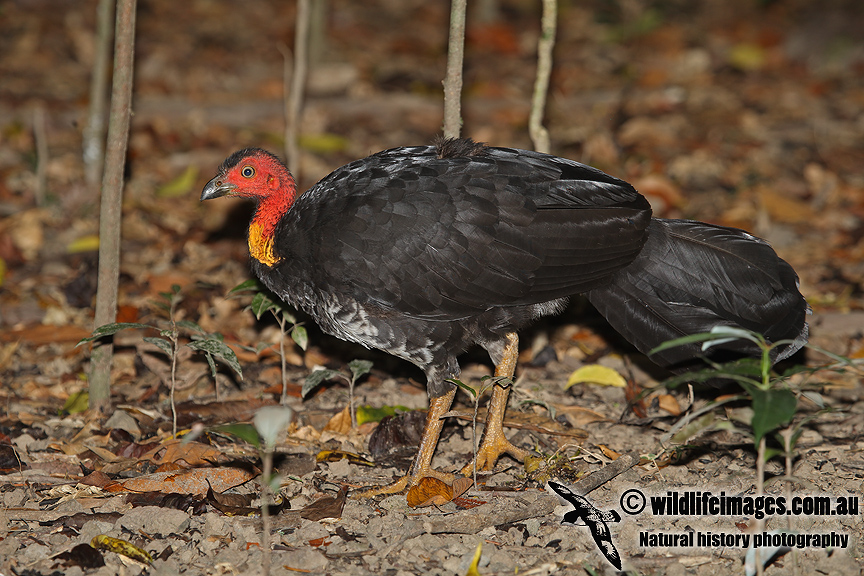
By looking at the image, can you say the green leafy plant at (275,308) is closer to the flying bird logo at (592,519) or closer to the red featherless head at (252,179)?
the red featherless head at (252,179)

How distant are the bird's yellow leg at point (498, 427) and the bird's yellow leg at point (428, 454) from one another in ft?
0.58

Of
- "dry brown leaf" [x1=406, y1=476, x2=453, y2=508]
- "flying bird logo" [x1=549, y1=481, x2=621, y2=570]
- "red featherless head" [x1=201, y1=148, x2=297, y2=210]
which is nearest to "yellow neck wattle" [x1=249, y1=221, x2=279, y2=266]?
"red featherless head" [x1=201, y1=148, x2=297, y2=210]

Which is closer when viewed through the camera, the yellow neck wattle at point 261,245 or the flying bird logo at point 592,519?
the flying bird logo at point 592,519

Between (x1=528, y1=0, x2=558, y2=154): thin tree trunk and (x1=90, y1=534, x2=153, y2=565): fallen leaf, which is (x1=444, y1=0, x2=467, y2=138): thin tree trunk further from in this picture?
(x1=90, y1=534, x2=153, y2=565): fallen leaf

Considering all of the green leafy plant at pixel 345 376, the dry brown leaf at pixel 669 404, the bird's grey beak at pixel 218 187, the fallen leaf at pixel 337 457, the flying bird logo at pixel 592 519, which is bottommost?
the flying bird logo at pixel 592 519

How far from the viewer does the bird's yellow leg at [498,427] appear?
4.04 m

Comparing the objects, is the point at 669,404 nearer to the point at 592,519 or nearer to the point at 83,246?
the point at 592,519

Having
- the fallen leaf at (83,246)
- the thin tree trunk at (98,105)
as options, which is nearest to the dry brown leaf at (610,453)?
the fallen leaf at (83,246)

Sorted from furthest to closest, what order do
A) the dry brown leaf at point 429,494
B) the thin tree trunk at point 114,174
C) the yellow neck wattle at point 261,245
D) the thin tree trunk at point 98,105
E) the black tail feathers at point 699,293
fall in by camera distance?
the thin tree trunk at point 98,105 → the yellow neck wattle at point 261,245 → the thin tree trunk at point 114,174 → the black tail feathers at point 699,293 → the dry brown leaf at point 429,494

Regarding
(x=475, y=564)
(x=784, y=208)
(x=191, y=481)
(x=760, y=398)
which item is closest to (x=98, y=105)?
(x=191, y=481)

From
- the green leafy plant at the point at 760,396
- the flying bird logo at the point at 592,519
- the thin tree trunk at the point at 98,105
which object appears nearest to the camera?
the green leafy plant at the point at 760,396

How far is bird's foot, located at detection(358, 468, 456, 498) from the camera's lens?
3799 mm

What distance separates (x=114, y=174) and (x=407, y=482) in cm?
210

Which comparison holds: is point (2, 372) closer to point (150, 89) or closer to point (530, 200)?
point (530, 200)
